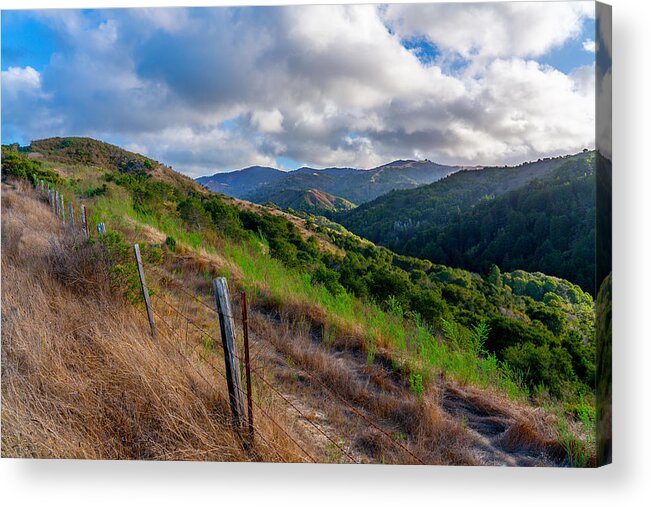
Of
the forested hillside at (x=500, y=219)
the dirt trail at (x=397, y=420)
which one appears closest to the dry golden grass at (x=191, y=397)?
the dirt trail at (x=397, y=420)

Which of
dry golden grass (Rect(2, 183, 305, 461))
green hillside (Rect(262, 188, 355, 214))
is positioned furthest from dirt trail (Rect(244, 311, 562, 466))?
green hillside (Rect(262, 188, 355, 214))

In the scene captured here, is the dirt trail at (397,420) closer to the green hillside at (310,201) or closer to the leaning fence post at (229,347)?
the leaning fence post at (229,347)

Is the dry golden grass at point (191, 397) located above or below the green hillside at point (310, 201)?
below

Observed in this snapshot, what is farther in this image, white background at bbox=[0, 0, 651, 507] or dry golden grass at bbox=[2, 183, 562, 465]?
white background at bbox=[0, 0, 651, 507]

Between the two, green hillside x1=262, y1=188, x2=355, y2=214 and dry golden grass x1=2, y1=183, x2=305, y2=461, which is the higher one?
green hillside x1=262, y1=188, x2=355, y2=214

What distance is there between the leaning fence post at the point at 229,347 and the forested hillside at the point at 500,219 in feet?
6.23

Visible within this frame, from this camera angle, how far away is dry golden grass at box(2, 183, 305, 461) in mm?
2703

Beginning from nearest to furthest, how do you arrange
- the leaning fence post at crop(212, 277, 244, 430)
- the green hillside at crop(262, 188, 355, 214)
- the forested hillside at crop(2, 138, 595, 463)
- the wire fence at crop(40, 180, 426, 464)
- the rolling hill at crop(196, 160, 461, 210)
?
the leaning fence post at crop(212, 277, 244, 430) → the wire fence at crop(40, 180, 426, 464) → the forested hillside at crop(2, 138, 595, 463) → the rolling hill at crop(196, 160, 461, 210) → the green hillside at crop(262, 188, 355, 214)

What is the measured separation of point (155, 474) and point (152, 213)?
11.8 ft

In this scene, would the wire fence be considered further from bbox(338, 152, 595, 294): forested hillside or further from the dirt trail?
bbox(338, 152, 595, 294): forested hillside

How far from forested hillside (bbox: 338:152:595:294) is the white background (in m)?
0.30

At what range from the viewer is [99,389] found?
281 centimetres

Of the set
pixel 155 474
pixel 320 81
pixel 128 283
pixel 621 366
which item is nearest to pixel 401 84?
pixel 320 81

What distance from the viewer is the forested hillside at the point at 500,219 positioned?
9.62 feet
